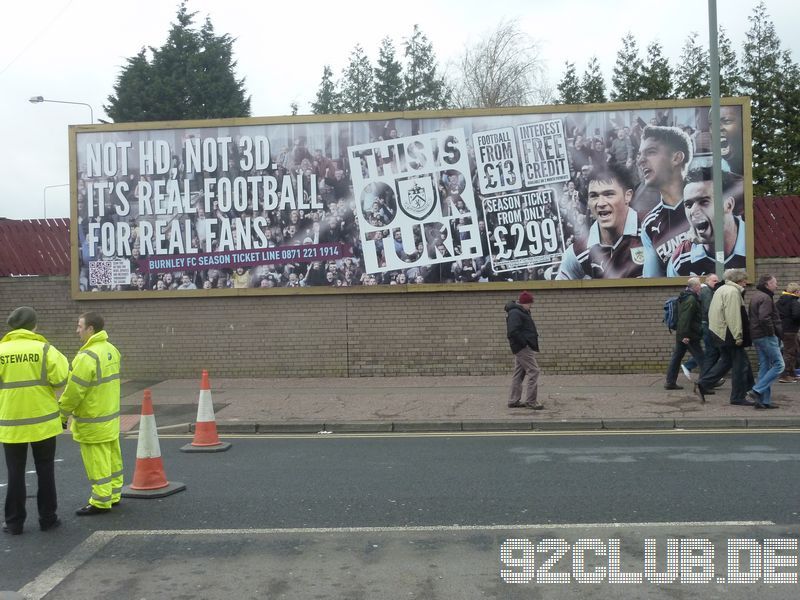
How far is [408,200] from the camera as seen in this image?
51.6 ft

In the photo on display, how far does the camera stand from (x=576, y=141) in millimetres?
15555

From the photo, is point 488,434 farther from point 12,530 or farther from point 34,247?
point 34,247

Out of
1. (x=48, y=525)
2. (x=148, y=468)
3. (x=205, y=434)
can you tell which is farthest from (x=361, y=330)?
(x=48, y=525)

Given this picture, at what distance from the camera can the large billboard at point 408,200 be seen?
15312 millimetres

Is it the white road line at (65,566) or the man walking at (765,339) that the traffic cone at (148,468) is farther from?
the man walking at (765,339)

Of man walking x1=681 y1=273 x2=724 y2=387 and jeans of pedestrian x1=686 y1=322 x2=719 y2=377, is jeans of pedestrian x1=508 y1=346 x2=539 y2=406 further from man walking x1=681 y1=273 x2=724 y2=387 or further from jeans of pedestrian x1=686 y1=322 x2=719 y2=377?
man walking x1=681 y1=273 x2=724 y2=387

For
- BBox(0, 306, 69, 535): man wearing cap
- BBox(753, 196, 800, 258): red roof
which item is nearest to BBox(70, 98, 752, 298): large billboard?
BBox(753, 196, 800, 258): red roof

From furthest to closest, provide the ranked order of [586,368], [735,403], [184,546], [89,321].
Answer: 1. [586,368]
2. [735,403]
3. [89,321]
4. [184,546]

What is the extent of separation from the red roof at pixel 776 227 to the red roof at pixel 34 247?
1321cm

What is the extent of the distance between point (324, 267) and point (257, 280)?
1299 mm

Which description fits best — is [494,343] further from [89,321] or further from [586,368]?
[89,321]

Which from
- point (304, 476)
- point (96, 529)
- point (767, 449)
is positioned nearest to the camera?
point (96, 529)

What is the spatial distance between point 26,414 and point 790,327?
12.3m

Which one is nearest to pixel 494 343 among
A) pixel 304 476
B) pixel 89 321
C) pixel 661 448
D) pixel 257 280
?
pixel 257 280
